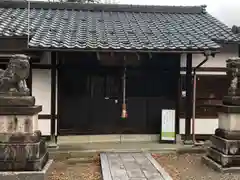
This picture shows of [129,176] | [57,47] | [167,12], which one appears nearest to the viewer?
[129,176]

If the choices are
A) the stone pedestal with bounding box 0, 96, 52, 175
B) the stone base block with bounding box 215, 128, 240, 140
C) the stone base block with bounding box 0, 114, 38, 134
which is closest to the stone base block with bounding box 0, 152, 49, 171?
the stone pedestal with bounding box 0, 96, 52, 175

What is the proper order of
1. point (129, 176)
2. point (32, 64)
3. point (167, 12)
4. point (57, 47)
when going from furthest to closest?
1. point (167, 12)
2. point (32, 64)
3. point (57, 47)
4. point (129, 176)

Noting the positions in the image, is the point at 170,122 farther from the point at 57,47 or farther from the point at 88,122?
the point at 57,47

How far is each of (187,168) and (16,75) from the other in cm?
493

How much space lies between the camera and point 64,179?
7.16 m

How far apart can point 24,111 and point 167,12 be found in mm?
9500

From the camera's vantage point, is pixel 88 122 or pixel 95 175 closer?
pixel 95 175

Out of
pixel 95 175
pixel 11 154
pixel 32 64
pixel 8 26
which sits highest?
pixel 8 26

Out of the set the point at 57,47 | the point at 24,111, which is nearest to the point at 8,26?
the point at 57,47

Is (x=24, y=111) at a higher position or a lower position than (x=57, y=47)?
lower

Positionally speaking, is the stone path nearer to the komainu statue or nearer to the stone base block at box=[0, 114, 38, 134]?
the stone base block at box=[0, 114, 38, 134]

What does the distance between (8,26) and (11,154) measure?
5849mm

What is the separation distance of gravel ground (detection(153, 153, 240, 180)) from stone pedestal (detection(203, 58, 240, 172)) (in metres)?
0.24

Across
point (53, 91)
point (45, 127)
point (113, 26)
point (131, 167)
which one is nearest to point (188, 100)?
point (131, 167)
